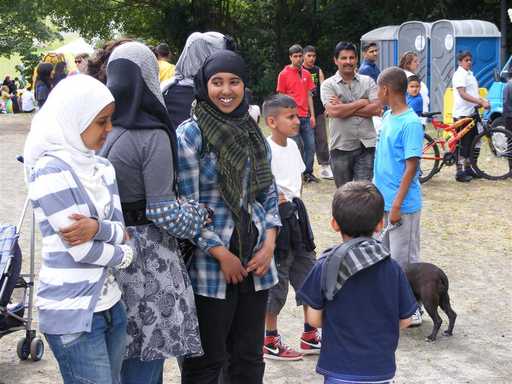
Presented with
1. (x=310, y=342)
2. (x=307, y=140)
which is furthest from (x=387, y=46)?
(x=310, y=342)

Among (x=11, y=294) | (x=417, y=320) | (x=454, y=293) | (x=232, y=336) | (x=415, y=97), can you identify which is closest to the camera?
(x=232, y=336)

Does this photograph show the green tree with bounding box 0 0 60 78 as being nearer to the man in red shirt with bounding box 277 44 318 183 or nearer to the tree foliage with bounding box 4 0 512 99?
the tree foliage with bounding box 4 0 512 99

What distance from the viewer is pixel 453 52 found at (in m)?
19.3

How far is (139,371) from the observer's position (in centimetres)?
355

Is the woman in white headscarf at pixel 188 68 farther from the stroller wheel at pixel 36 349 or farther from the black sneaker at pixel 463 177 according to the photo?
the black sneaker at pixel 463 177

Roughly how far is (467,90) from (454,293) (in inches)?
241

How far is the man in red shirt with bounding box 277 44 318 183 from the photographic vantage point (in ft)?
38.5

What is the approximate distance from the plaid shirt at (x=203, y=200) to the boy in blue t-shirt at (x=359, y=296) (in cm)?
43

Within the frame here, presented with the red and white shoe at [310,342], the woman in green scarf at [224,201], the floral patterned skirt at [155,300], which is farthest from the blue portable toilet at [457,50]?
the floral patterned skirt at [155,300]

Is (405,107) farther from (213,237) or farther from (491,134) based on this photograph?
(491,134)

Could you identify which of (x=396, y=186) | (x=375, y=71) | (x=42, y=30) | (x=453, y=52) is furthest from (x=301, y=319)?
(x=42, y=30)

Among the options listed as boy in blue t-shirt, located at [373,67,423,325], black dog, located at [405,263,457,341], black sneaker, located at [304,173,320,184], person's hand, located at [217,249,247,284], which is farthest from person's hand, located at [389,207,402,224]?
black sneaker, located at [304,173,320,184]

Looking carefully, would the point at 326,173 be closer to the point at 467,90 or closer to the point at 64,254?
the point at 467,90

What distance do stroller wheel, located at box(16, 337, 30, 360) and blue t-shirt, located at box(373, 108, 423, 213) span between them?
2.53 meters
